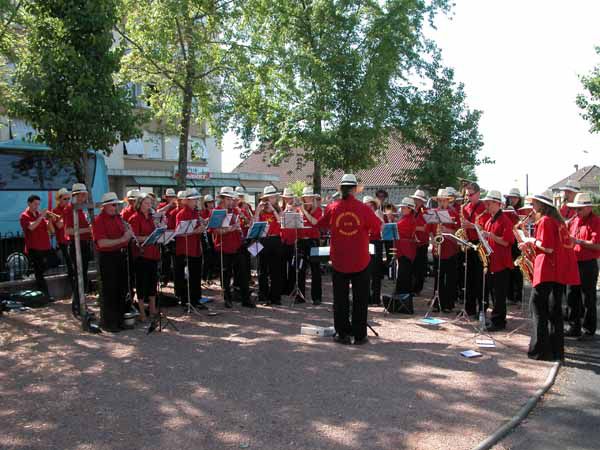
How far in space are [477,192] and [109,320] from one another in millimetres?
6479

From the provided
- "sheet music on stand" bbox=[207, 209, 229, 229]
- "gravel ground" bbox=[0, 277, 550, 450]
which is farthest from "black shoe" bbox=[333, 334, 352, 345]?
"sheet music on stand" bbox=[207, 209, 229, 229]

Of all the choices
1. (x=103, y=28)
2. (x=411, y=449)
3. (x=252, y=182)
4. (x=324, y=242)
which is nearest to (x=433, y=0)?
(x=324, y=242)

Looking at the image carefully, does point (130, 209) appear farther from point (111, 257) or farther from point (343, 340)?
point (343, 340)

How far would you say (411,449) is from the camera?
4.40m

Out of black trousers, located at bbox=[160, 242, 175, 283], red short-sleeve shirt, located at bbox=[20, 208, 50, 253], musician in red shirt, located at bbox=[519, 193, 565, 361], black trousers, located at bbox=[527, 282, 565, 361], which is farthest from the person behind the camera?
black trousers, located at bbox=[160, 242, 175, 283]

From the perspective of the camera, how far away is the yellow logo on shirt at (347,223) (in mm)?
7598

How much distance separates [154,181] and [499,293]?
2755 cm

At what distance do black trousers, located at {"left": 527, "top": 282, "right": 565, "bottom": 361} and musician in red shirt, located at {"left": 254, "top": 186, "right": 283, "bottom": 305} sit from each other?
5.34 m

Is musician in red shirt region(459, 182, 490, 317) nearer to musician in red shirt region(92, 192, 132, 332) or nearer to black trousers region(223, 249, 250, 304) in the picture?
black trousers region(223, 249, 250, 304)

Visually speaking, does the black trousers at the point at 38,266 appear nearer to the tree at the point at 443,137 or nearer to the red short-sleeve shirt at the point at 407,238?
the red short-sleeve shirt at the point at 407,238

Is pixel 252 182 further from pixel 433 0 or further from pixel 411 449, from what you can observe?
pixel 411 449

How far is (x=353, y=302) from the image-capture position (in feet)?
25.7

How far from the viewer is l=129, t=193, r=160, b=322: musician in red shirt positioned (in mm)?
9023

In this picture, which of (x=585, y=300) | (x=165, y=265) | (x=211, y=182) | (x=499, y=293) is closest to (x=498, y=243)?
(x=499, y=293)
